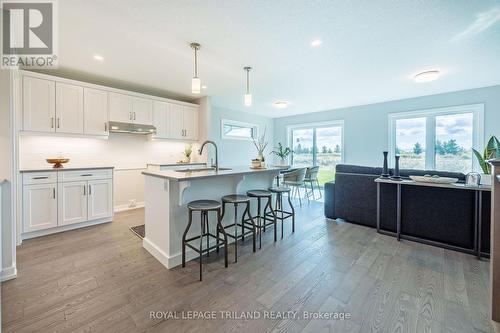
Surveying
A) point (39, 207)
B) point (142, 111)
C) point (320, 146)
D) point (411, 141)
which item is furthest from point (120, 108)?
point (411, 141)

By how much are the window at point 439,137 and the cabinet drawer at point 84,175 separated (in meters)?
6.31

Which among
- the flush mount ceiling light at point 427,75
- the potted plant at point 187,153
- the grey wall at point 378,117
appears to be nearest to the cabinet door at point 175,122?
the potted plant at point 187,153

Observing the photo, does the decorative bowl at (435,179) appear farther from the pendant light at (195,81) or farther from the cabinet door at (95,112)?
the cabinet door at (95,112)

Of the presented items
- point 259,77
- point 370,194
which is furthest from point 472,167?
point 259,77

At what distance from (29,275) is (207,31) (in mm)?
3050

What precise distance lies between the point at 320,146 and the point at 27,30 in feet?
21.8

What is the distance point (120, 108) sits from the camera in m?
4.04

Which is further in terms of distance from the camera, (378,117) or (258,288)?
(378,117)

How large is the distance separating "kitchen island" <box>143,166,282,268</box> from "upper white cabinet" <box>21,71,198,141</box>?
2.13 metres

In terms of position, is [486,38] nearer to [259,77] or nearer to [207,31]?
[259,77]

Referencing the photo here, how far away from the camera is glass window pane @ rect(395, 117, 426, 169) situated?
5.09 metres

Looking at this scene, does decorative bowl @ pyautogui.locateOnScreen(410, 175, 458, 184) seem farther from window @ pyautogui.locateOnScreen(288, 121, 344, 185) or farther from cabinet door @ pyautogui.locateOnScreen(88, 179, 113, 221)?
cabinet door @ pyautogui.locateOnScreen(88, 179, 113, 221)

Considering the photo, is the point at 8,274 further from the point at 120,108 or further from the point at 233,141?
the point at 233,141

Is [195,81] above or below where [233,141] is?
above
